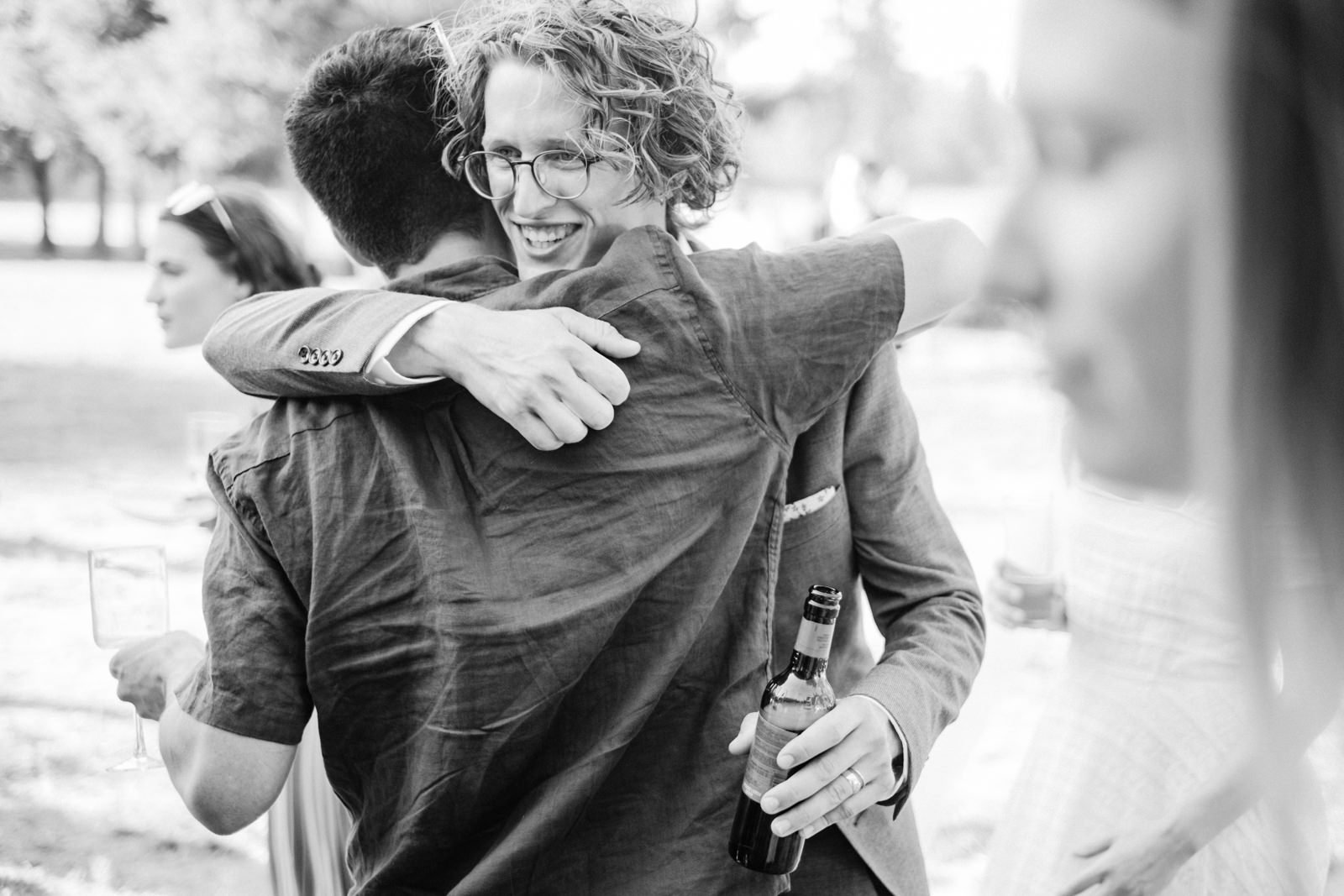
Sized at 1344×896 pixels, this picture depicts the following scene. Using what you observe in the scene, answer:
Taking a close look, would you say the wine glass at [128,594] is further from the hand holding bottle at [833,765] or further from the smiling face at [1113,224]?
the smiling face at [1113,224]

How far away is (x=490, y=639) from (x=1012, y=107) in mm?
991

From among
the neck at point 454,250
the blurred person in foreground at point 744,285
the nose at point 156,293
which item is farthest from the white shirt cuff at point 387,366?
the nose at point 156,293

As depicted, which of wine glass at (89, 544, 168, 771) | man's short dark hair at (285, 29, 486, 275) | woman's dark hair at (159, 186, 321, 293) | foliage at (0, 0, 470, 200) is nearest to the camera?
man's short dark hair at (285, 29, 486, 275)

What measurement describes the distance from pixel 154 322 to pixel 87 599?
25.1ft

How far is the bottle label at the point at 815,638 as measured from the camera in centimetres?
132

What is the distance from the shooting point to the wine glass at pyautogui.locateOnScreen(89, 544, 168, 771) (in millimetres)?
2430

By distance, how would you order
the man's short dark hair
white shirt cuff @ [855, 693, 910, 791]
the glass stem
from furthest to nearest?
the glass stem < the man's short dark hair < white shirt cuff @ [855, 693, 910, 791]

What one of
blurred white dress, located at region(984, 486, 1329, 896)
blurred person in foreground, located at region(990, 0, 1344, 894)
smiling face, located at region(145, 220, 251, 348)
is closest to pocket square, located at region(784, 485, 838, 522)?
blurred white dress, located at region(984, 486, 1329, 896)

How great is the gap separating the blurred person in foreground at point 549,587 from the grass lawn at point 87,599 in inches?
9.0

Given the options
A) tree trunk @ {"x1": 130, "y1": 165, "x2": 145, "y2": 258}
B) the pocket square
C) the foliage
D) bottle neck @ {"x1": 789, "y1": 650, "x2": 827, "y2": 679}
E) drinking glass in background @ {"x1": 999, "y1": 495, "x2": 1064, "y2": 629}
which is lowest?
tree trunk @ {"x1": 130, "y1": 165, "x2": 145, "y2": 258}

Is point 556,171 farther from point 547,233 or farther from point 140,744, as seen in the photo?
point 140,744

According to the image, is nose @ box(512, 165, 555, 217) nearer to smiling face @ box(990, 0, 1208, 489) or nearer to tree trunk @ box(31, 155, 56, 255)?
smiling face @ box(990, 0, 1208, 489)

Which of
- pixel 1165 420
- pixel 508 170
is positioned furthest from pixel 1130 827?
pixel 1165 420

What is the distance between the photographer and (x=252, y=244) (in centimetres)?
340
